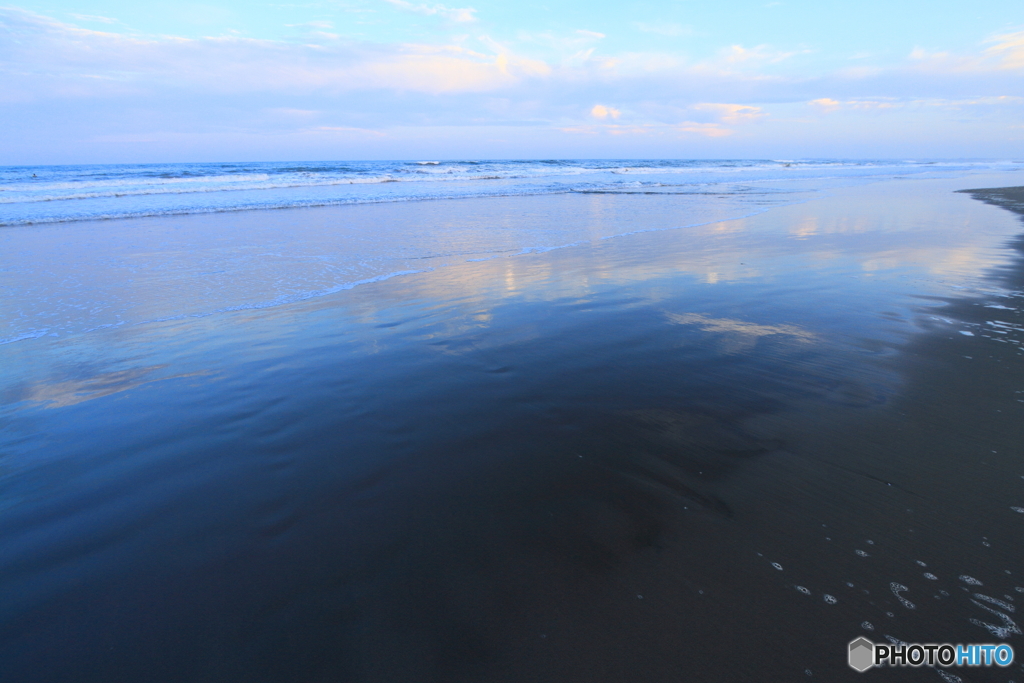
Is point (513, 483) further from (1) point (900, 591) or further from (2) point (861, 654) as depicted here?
(1) point (900, 591)

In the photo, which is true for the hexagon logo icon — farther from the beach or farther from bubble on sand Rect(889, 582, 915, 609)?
bubble on sand Rect(889, 582, 915, 609)

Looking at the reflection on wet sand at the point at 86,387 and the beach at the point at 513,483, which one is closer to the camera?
the beach at the point at 513,483

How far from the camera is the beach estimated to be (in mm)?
1796

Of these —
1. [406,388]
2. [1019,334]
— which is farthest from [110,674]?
[1019,334]

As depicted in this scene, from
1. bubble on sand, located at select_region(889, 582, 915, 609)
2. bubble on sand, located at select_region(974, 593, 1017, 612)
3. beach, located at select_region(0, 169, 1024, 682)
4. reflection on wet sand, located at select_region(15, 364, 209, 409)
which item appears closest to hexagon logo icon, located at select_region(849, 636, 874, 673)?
beach, located at select_region(0, 169, 1024, 682)

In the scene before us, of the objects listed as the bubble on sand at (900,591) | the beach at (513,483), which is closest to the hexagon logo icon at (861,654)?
the beach at (513,483)

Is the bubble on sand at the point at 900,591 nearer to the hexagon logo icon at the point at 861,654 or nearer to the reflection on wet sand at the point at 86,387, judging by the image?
the hexagon logo icon at the point at 861,654

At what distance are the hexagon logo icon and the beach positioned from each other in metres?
0.05

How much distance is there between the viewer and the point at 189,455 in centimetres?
306

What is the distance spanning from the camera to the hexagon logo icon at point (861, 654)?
1.68 m

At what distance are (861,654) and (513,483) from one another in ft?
5.14

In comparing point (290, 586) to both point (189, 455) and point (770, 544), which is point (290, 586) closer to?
point (189, 455)

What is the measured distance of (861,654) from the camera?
1714 mm

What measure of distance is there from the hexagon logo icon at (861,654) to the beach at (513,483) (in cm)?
5
